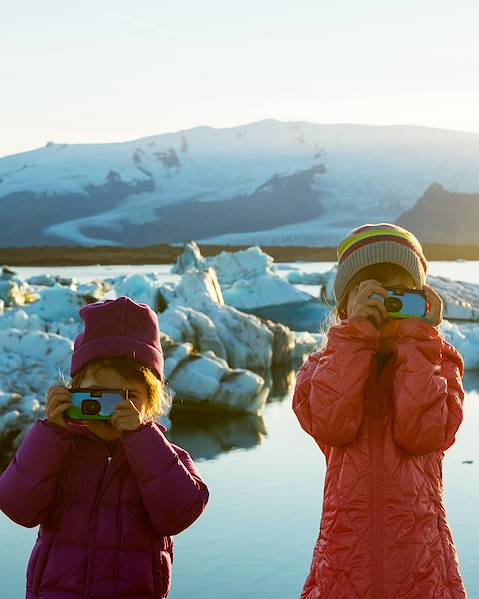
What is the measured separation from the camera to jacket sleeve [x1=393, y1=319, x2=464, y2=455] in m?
1.99

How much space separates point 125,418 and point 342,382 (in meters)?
0.41

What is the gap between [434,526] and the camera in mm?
2031

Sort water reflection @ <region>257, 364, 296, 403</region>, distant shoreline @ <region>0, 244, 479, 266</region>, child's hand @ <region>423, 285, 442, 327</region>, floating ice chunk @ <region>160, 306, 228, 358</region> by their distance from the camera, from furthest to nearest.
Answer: distant shoreline @ <region>0, 244, 479, 266</region> < floating ice chunk @ <region>160, 306, 228, 358</region> < water reflection @ <region>257, 364, 296, 403</region> < child's hand @ <region>423, 285, 442, 327</region>

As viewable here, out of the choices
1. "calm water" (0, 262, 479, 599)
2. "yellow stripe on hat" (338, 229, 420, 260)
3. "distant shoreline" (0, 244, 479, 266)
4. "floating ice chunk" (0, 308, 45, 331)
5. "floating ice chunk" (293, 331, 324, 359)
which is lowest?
"yellow stripe on hat" (338, 229, 420, 260)

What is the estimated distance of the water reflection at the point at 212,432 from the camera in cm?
609

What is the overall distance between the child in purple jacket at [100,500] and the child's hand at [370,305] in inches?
17.6

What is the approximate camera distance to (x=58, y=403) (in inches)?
78.7

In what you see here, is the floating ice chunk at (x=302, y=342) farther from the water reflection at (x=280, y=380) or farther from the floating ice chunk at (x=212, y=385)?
the floating ice chunk at (x=212, y=385)

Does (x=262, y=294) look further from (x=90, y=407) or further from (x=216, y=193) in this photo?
(x=216, y=193)

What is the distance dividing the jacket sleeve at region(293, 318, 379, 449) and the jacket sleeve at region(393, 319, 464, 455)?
6 cm

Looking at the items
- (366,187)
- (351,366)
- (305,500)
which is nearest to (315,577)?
(351,366)

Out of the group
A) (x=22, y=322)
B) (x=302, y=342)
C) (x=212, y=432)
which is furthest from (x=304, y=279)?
(x=212, y=432)

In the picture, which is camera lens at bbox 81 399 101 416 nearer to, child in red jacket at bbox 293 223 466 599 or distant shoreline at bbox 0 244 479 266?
child in red jacket at bbox 293 223 466 599

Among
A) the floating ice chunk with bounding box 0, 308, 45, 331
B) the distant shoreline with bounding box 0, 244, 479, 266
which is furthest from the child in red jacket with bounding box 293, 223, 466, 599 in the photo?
the distant shoreline with bounding box 0, 244, 479, 266
